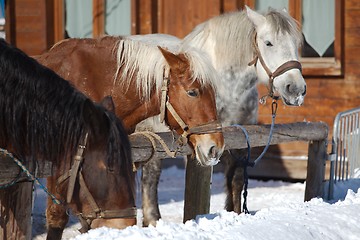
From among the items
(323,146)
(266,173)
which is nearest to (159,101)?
(323,146)

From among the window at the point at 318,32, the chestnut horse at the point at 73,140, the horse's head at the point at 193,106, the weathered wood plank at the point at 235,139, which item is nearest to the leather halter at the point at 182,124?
the horse's head at the point at 193,106

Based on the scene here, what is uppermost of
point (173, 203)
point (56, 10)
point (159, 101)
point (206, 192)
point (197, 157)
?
point (56, 10)

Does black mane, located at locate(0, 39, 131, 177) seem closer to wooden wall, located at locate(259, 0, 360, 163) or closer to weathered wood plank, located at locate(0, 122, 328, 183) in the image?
weathered wood plank, located at locate(0, 122, 328, 183)

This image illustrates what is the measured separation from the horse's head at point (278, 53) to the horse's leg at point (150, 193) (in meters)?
1.23

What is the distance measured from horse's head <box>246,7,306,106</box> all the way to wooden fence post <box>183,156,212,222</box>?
1114 mm

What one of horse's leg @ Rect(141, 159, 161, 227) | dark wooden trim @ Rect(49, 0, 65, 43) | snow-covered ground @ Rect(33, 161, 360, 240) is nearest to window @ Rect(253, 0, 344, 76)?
snow-covered ground @ Rect(33, 161, 360, 240)

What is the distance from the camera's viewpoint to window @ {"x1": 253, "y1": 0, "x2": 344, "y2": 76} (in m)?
10.4

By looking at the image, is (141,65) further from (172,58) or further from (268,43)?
(268,43)

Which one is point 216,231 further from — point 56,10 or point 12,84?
point 56,10

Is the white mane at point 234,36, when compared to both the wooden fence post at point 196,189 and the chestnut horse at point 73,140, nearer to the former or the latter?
the wooden fence post at point 196,189

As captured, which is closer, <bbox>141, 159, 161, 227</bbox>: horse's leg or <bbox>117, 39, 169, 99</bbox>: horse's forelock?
<bbox>117, 39, 169, 99</bbox>: horse's forelock

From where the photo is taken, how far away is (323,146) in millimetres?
7754

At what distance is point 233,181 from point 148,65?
1.73 m

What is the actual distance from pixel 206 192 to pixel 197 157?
0.70 meters
